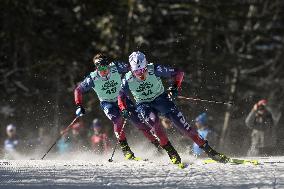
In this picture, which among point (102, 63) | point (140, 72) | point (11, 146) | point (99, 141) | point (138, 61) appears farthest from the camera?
point (11, 146)

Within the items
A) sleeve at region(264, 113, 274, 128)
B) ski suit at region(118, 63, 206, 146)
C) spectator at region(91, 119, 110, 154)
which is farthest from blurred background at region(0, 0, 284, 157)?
ski suit at region(118, 63, 206, 146)

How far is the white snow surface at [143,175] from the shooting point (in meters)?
8.16

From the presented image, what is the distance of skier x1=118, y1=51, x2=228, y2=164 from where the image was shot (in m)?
9.95

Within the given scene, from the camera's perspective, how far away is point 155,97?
10.3 meters

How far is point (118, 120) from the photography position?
1121 cm

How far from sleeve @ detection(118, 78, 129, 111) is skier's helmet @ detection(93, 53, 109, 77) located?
22.7 inches

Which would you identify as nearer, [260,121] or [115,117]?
[115,117]

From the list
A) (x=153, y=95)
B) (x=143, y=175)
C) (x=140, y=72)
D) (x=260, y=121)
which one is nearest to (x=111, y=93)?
(x=153, y=95)

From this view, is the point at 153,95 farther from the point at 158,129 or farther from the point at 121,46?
the point at 121,46

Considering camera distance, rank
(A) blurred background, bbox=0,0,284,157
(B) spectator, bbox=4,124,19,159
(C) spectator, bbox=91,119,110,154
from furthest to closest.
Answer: (A) blurred background, bbox=0,0,284,157 < (B) spectator, bbox=4,124,19,159 < (C) spectator, bbox=91,119,110,154

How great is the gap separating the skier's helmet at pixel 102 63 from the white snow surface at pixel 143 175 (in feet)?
5.41

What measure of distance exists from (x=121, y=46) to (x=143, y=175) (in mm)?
13149

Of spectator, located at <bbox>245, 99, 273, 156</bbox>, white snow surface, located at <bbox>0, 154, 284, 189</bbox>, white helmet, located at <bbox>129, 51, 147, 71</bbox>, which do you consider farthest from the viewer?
spectator, located at <bbox>245, 99, 273, 156</bbox>

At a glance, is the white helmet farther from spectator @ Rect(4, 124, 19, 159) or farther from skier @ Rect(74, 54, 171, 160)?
spectator @ Rect(4, 124, 19, 159)
